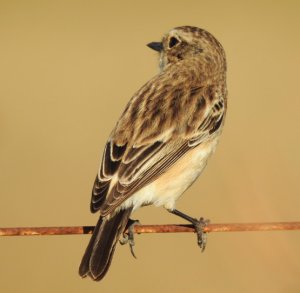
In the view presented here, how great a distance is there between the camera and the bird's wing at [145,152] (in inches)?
209

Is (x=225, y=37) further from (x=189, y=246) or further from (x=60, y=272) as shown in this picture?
(x=60, y=272)

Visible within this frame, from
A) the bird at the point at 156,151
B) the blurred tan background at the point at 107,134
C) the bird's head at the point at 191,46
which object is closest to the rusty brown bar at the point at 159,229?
the bird at the point at 156,151

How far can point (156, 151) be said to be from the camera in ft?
18.7

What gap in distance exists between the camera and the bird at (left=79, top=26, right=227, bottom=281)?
518cm

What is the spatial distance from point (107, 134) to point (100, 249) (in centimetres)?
641

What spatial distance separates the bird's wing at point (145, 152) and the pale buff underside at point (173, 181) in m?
0.07

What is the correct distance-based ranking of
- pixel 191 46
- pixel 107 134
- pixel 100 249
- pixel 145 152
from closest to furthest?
pixel 100 249, pixel 145 152, pixel 191 46, pixel 107 134

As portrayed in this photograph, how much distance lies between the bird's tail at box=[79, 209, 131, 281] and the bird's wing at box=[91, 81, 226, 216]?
11cm

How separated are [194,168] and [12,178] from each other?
4.52 m

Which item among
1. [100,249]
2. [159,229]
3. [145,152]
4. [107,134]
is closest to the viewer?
[159,229]

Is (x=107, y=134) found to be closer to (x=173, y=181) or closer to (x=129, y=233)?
(x=173, y=181)

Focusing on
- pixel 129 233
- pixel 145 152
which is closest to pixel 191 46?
pixel 145 152

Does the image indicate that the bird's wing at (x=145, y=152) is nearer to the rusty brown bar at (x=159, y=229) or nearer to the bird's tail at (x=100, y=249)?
the bird's tail at (x=100, y=249)

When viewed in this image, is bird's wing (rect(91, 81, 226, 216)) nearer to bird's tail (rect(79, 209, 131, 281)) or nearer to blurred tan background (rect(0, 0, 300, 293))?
bird's tail (rect(79, 209, 131, 281))
